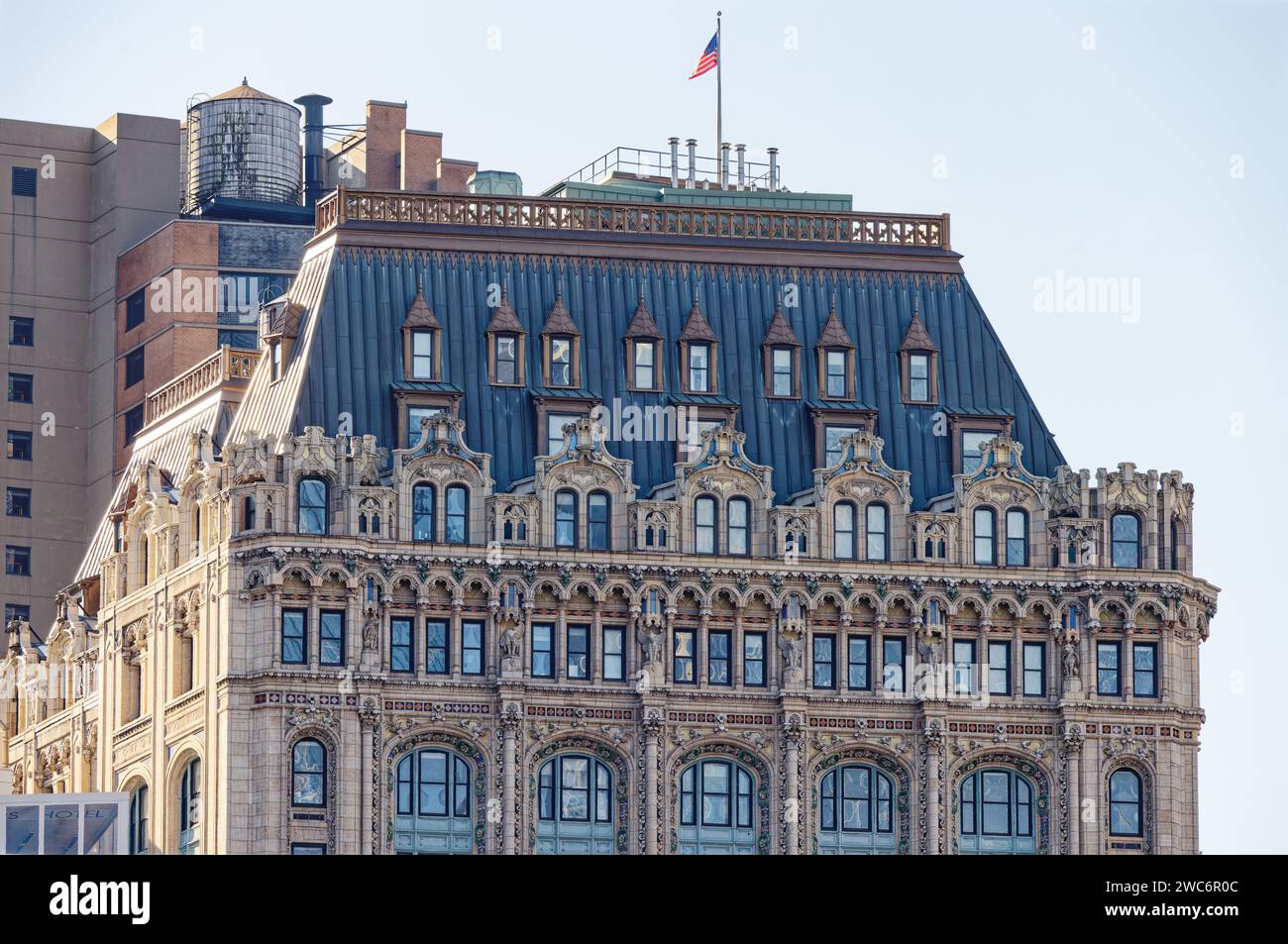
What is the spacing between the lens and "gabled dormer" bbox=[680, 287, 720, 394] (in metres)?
123

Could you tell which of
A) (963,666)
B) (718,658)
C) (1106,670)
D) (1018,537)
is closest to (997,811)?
(963,666)

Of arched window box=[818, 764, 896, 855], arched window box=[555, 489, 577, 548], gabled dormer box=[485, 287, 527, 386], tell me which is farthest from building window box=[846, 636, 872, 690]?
gabled dormer box=[485, 287, 527, 386]

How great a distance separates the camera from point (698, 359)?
124m

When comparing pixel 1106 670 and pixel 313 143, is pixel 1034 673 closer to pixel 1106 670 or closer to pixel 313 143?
pixel 1106 670

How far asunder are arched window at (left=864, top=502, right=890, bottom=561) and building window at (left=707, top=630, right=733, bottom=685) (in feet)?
18.1

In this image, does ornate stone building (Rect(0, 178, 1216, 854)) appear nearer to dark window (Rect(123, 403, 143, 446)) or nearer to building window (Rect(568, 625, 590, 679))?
building window (Rect(568, 625, 590, 679))

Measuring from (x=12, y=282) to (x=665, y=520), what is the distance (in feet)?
225

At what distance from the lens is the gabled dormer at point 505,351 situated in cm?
12212

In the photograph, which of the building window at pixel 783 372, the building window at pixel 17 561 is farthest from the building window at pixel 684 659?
the building window at pixel 17 561

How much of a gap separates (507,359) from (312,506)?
8906 mm

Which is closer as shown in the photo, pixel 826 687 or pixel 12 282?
Result: pixel 826 687
